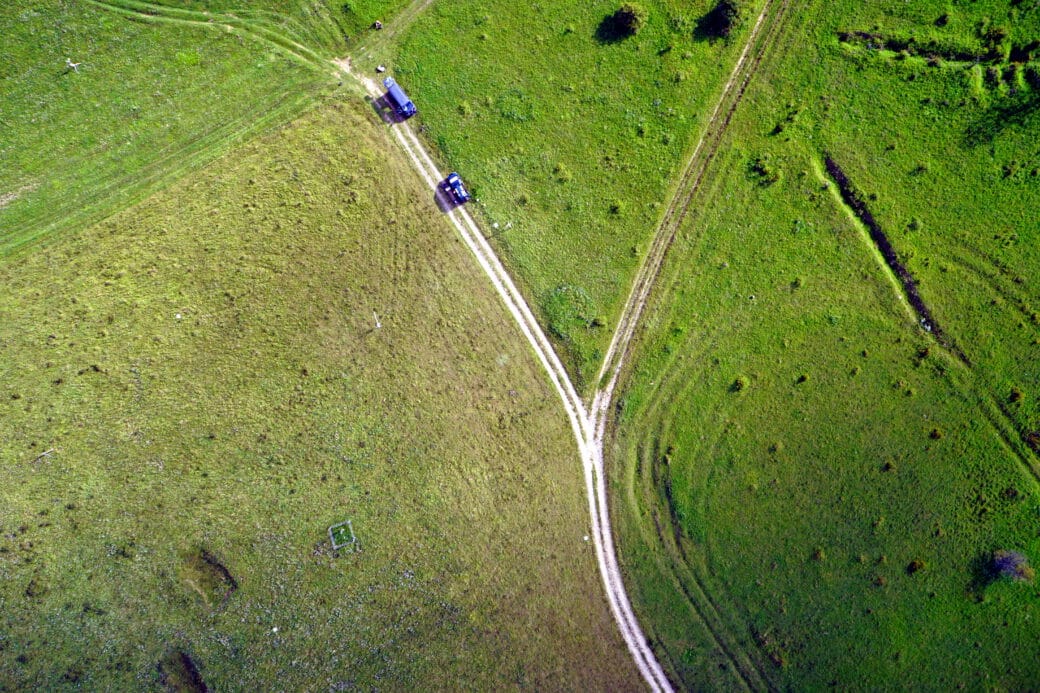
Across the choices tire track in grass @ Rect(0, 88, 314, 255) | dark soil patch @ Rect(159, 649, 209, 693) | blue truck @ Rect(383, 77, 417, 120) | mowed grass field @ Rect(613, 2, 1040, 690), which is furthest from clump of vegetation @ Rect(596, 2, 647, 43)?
dark soil patch @ Rect(159, 649, 209, 693)

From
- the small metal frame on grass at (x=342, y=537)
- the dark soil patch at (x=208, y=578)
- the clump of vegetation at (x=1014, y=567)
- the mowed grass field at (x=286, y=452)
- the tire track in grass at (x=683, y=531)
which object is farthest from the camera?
the tire track in grass at (x=683, y=531)

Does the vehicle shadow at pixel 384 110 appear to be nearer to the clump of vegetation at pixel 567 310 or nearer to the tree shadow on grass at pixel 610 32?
the tree shadow on grass at pixel 610 32

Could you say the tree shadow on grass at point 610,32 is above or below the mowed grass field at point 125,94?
below

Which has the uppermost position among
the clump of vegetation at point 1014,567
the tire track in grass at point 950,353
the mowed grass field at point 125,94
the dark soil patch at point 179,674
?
the mowed grass field at point 125,94

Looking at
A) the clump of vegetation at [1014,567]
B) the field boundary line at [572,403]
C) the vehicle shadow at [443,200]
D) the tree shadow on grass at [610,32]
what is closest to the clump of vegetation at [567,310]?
the field boundary line at [572,403]

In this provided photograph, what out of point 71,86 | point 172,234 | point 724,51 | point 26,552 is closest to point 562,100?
point 724,51

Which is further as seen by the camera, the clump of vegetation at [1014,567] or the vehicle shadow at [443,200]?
the vehicle shadow at [443,200]

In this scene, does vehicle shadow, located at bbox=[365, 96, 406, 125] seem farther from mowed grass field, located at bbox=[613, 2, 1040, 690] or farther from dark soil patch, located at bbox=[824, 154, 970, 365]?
dark soil patch, located at bbox=[824, 154, 970, 365]
